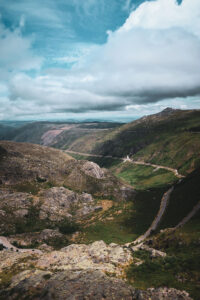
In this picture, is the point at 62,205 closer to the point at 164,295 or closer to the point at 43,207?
the point at 43,207

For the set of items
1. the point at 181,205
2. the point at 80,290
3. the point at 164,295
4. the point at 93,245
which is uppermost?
the point at 164,295

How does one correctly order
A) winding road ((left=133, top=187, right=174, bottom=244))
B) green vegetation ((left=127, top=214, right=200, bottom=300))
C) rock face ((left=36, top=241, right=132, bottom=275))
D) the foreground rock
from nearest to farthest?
1. the foreground rock
2. green vegetation ((left=127, top=214, right=200, bottom=300))
3. rock face ((left=36, top=241, right=132, bottom=275))
4. winding road ((left=133, top=187, right=174, bottom=244))

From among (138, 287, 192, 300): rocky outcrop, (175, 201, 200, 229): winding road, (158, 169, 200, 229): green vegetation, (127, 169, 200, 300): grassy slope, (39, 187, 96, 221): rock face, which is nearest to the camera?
(138, 287, 192, 300): rocky outcrop

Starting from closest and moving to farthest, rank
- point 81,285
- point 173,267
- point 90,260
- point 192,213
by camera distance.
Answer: point 81,285 < point 173,267 < point 90,260 < point 192,213

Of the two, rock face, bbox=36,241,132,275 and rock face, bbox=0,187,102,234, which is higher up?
rock face, bbox=36,241,132,275

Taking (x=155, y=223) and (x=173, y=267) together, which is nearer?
(x=173, y=267)

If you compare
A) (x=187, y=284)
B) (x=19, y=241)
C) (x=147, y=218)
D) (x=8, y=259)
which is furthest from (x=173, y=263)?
(x=147, y=218)

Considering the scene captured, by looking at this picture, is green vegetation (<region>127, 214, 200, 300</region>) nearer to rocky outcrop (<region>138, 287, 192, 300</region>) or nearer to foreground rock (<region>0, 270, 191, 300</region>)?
rocky outcrop (<region>138, 287, 192, 300</region>)

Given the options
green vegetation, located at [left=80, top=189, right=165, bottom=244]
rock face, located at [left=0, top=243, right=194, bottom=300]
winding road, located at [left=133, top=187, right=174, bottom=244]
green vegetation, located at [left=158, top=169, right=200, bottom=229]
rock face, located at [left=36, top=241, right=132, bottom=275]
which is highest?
rock face, located at [left=0, top=243, right=194, bottom=300]

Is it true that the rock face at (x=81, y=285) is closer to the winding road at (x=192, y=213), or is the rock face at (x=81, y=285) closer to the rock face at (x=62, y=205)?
the winding road at (x=192, y=213)

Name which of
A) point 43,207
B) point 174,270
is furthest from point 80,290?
point 43,207

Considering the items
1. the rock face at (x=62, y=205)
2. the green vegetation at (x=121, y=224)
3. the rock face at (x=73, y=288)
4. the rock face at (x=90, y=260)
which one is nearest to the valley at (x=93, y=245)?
the rock face at (x=90, y=260)

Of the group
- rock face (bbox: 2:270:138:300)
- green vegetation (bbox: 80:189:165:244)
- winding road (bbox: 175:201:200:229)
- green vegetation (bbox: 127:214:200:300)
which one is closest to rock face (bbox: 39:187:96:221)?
green vegetation (bbox: 80:189:165:244)

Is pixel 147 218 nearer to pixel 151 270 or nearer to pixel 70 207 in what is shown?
pixel 70 207
